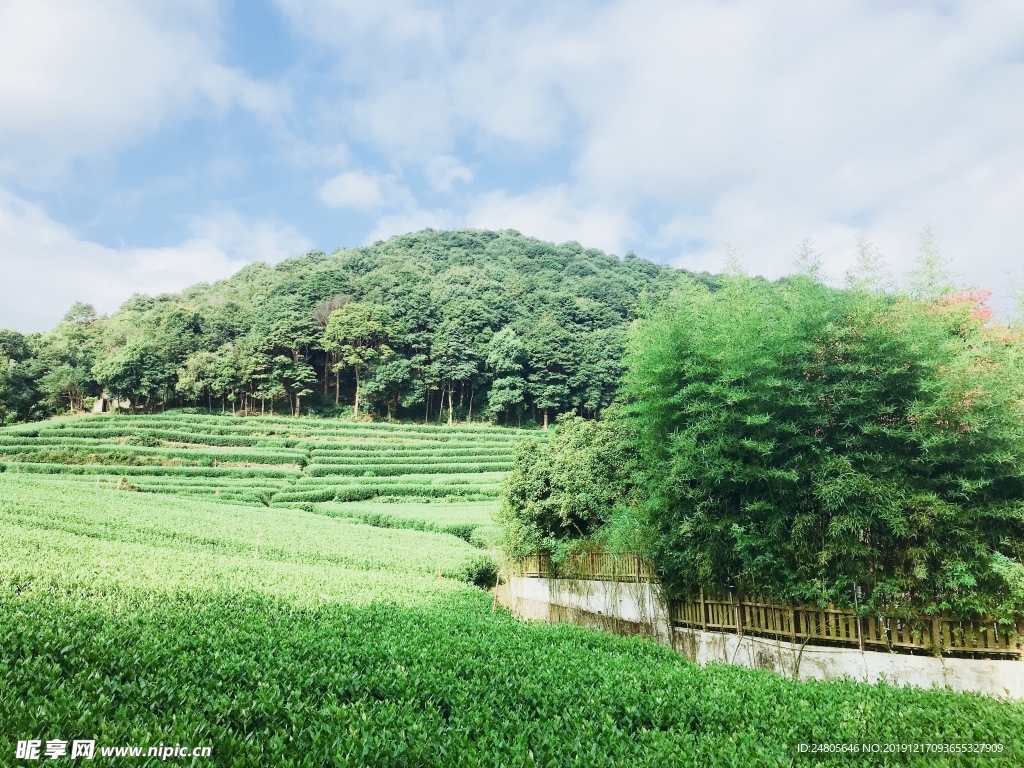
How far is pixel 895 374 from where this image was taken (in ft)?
21.7

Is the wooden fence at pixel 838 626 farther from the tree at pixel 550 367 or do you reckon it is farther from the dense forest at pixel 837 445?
the tree at pixel 550 367

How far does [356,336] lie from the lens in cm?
4994

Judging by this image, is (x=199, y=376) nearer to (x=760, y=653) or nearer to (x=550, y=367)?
(x=550, y=367)

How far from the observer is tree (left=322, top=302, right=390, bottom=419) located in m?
49.0

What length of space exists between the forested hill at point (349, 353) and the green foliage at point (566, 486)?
3230 cm

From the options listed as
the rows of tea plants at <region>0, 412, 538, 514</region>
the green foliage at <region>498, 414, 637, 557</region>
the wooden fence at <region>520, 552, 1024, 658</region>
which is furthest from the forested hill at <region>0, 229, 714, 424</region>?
the wooden fence at <region>520, 552, 1024, 658</region>

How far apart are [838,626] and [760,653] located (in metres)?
1.14

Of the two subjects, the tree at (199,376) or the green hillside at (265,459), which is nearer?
the green hillside at (265,459)

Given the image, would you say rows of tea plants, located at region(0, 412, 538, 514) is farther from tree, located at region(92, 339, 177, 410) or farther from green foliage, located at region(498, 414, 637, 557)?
green foliage, located at region(498, 414, 637, 557)

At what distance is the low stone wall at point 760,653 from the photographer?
582cm

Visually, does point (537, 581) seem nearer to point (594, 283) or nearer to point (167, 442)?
point (167, 442)

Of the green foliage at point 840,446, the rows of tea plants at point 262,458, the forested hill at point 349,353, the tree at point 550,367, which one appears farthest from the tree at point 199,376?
the green foliage at point 840,446

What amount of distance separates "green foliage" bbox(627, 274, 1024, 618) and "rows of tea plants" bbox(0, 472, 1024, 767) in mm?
1664

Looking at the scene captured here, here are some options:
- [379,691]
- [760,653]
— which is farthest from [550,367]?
[379,691]
